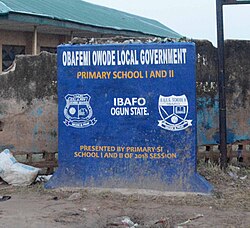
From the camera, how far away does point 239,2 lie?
8398 mm

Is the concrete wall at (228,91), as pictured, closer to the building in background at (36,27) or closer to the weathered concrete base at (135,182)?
the weathered concrete base at (135,182)

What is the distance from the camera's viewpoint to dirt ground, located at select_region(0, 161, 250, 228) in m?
6.16

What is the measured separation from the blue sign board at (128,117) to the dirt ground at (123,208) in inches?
7.2

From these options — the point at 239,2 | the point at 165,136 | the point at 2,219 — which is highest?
the point at 239,2

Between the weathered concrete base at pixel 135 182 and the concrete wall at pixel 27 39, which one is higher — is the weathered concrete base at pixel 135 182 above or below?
below

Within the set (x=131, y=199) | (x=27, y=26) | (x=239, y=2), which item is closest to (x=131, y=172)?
(x=131, y=199)

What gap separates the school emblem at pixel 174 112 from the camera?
7.19 meters

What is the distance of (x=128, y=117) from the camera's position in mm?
7363

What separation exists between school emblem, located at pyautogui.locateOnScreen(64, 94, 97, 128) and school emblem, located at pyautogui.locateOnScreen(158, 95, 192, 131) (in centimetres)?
93

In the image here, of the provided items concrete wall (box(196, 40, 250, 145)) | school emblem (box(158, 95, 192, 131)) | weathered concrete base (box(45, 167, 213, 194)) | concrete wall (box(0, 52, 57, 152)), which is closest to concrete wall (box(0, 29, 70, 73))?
concrete wall (box(0, 52, 57, 152))

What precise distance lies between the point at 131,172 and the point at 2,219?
1.85m

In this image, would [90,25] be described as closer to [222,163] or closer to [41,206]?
[222,163]

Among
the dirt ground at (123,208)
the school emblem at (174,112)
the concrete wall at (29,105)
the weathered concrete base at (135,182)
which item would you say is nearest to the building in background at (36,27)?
the concrete wall at (29,105)

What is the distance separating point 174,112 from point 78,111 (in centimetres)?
130
